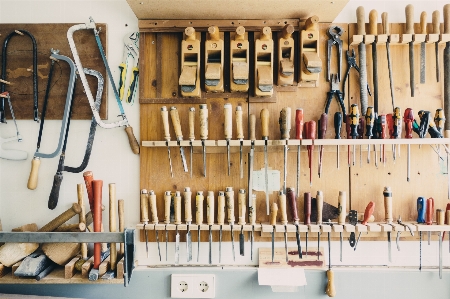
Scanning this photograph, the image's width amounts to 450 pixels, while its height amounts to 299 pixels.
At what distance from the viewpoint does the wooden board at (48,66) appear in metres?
2.00

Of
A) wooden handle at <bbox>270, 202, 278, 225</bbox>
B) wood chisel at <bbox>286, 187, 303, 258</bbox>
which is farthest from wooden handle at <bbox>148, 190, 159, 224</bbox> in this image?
wood chisel at <bbox>286, 187, 303, 258</bbox>

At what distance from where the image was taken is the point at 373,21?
1.94 meters

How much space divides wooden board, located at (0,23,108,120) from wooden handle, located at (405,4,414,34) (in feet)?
5.36

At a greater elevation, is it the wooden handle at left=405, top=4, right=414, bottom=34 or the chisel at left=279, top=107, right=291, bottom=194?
the wooden handle at left=405, top=4, right=414, bottom=34

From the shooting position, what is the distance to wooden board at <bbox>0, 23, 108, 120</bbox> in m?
2.00

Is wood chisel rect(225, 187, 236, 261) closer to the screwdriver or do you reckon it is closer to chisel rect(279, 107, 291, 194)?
chisel rect(279, 107, 291, 194)

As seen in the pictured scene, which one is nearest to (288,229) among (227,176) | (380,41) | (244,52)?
(227,176)

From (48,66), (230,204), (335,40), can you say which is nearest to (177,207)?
(230,204)

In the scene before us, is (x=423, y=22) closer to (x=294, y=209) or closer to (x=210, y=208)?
(x=294, y=209)

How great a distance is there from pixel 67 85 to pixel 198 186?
91 centimetres

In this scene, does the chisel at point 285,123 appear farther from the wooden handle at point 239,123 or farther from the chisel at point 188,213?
the chisel at point 188,213

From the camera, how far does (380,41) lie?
1.93 metres

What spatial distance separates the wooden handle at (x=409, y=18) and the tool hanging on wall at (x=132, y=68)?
146 cm

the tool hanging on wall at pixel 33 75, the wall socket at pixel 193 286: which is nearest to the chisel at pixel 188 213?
the wall socket at pixel 193 286
